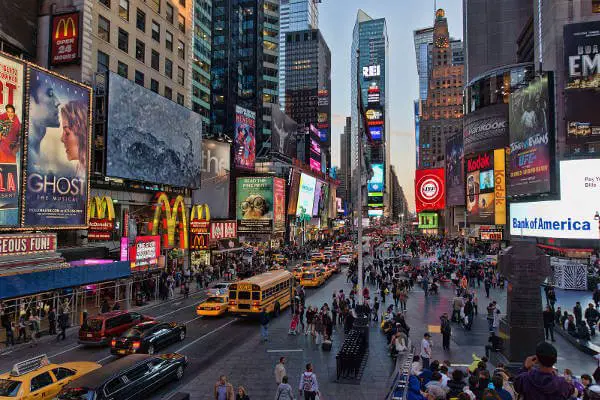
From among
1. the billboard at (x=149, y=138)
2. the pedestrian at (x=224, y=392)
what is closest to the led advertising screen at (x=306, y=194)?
the billboard at (x=149, y=138)

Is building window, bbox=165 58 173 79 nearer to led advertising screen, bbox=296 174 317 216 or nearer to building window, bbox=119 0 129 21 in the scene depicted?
building window, bbox=119 0 129 21

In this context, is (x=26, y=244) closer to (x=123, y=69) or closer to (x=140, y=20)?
(x=123, y=69)

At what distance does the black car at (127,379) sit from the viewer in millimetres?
12672

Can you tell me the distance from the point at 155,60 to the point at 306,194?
49.8 metres

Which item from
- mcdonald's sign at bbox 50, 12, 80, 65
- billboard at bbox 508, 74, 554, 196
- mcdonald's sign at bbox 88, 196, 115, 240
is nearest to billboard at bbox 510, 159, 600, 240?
billboard at bbox 508, 74, 554, 196

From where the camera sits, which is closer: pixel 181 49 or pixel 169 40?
pixel 169 40

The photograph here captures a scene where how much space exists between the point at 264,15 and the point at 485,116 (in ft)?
217

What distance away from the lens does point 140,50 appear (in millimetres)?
44406

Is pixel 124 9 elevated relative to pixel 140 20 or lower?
lower

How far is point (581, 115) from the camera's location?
52.5m

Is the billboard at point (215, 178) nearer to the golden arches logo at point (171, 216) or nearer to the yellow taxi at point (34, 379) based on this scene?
the golden arches logo at point (171, 216)

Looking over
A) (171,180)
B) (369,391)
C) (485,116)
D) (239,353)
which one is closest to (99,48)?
(171,180)

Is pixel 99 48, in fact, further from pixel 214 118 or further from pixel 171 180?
pixel 214 118

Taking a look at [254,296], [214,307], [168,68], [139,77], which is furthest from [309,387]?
[168,68]
